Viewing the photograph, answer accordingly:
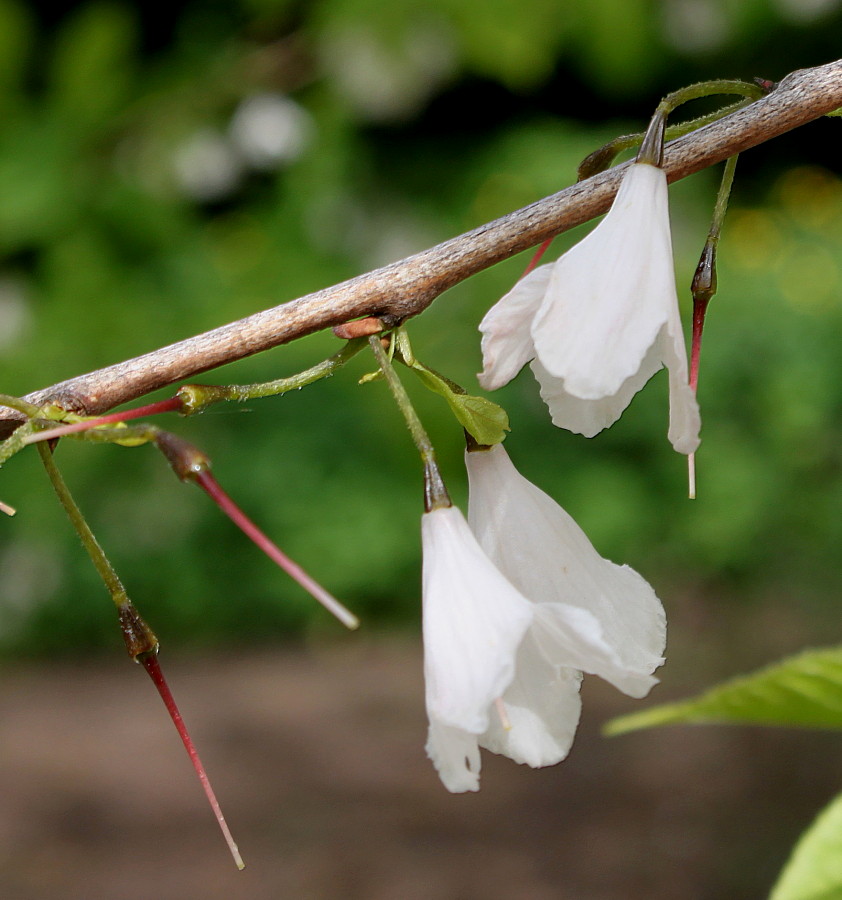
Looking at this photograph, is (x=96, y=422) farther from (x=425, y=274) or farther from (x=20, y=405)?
(x=425, y=274)

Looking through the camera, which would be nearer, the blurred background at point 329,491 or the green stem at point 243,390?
the green stem at point 243,390

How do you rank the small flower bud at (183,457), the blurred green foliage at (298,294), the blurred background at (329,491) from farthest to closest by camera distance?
the blurred green foliage at (298,294) → the blurred background at (329,491) → the small flower bud at (183,457)

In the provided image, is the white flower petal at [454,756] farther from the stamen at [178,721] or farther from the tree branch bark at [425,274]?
the tree branch bark at [425,274]

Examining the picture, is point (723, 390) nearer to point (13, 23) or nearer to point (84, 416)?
point (13, 23)

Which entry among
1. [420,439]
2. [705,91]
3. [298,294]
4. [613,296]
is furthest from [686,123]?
[298,294]

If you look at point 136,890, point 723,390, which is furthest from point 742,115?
point 723,390

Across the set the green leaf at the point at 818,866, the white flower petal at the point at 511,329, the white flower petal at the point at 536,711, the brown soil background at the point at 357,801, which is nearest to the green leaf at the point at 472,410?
the white flower petal at the point at 511,329
